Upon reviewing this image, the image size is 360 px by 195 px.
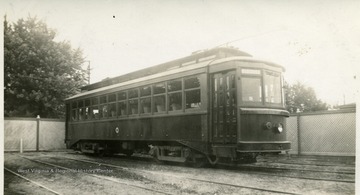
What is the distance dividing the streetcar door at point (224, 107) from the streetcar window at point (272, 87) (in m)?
0.83

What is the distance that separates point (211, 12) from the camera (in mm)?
7242

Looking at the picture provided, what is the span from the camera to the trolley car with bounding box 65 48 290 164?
7.81m

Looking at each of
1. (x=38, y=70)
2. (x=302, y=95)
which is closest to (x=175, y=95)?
(x=38, y=70)

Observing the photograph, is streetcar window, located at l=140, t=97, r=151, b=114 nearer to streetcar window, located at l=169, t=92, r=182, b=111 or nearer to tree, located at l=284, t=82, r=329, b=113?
streetcar window, located at l=169, t=92, r=182, b=111

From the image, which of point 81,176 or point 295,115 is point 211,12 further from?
point 295,115

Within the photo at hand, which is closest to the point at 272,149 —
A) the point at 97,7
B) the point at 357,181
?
the point at 357,181

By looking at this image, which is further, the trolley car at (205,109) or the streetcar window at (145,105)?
the streetcar window at (145,105)

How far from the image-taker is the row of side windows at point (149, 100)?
8867mm

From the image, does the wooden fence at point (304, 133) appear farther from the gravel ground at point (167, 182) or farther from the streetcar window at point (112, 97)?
the streetcar window at point (112, 97)

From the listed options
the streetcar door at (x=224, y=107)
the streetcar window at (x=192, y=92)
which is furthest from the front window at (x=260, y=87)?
the streetcar window at (x=192, y=92)

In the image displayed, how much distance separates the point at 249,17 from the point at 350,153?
633cm

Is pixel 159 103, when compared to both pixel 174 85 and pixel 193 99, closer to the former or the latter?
pixel 174 85

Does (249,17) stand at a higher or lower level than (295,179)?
higher

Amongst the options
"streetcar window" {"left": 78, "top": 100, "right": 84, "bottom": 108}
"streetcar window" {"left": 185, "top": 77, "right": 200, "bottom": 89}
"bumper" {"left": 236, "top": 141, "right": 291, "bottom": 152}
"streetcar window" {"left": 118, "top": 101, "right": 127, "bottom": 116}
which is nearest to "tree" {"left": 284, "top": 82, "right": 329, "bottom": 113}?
"streetcar window" {"left": 78, "top": 100, "right": 84, "bottom": 108}
